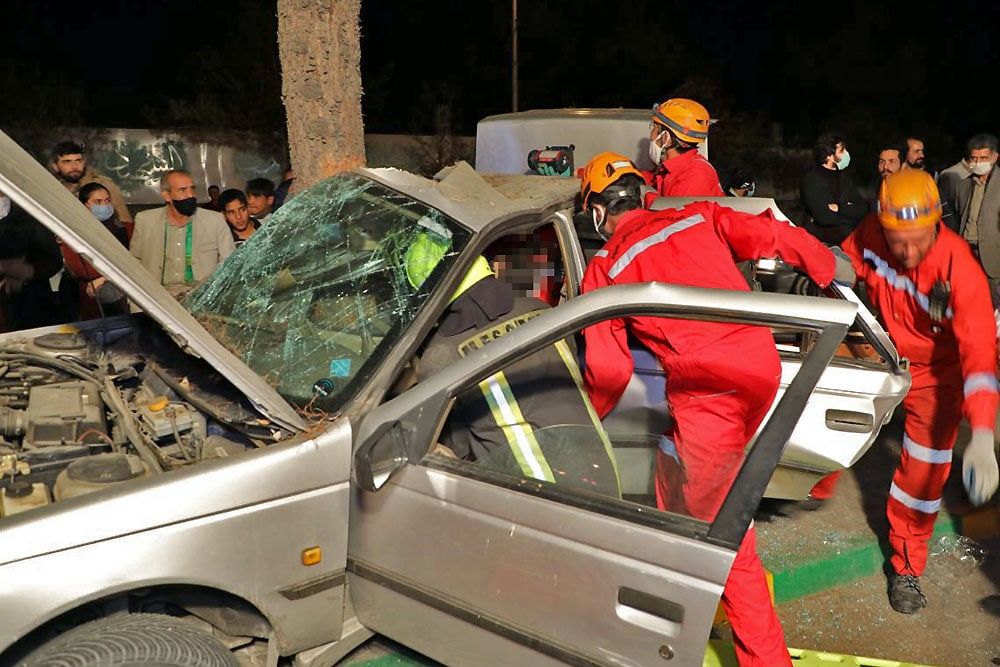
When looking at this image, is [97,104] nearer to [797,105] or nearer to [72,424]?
[72,424]

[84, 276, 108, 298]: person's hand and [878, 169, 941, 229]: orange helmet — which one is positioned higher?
[878, 169, 941, 229]: orange helmet

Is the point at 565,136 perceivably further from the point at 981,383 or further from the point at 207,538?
the point at 207,538

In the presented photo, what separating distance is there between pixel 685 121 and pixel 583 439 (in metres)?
2.69

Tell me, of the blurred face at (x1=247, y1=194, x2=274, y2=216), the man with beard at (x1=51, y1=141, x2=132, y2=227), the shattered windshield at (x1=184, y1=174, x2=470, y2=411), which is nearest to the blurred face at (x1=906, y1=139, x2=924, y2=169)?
the blurred face at (x1=247, y1=194, x2=274, y2=216)

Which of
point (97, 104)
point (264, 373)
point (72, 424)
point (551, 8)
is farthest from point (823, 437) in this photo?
point (551, 8)

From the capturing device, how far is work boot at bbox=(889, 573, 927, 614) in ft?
12.8

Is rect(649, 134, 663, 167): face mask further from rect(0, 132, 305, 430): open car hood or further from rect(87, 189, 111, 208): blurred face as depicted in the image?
rect(87, 189, 111, 208): blurred face

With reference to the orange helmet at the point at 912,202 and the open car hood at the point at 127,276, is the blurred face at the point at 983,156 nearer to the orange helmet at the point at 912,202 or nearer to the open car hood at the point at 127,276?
the orange helmet at the point at 912,202

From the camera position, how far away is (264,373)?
2916mm

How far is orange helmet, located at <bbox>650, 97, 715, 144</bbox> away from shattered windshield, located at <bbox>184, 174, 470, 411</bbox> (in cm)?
211

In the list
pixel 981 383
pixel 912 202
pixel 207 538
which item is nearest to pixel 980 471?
pixel 981 383

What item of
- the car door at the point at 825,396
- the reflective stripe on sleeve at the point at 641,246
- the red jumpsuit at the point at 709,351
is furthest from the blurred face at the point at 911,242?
the reflective stripe on sleeve at the point at 641,246

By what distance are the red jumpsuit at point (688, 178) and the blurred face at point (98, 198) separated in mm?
3371

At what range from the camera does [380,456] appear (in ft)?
8.34
